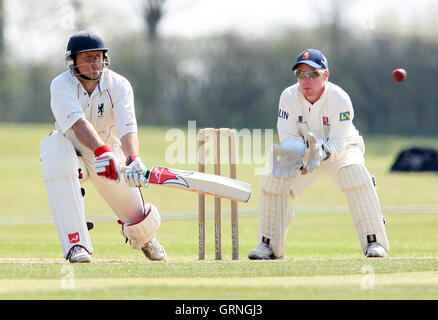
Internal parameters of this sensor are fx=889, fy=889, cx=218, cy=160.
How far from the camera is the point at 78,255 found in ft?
17.7

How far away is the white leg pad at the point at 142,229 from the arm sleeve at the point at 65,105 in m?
0.92

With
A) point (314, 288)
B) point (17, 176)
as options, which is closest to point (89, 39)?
point (314, 288)

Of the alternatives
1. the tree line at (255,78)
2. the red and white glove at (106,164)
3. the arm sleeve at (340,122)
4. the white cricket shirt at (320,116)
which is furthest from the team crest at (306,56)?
the tree line at (255,78)

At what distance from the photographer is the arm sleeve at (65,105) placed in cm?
559

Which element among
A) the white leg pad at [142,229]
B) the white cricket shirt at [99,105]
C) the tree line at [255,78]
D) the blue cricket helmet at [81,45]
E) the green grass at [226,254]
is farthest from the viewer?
the tree line at [255,78]

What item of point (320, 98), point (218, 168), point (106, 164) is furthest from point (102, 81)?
point (320, 98)

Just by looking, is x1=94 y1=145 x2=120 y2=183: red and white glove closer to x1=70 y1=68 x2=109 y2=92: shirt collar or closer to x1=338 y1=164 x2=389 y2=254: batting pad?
x1=70 y1=68 x2=109 y2=92: shirt collar

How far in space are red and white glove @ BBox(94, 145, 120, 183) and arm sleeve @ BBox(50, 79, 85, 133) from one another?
29 cm

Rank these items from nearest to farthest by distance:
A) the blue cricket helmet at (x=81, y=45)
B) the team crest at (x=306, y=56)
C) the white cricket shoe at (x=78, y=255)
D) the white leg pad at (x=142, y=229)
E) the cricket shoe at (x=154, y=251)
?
1. the white cricket shoe at (x=78, y=255)
2. the blue cricket helmet at (x=81, y=45)
3. the team crest at (x=306, y=56)
4. the white leg pad at (x=142, y=229)
5. the cricket shoe at (x=154, y=251)

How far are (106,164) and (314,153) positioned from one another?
1.34m

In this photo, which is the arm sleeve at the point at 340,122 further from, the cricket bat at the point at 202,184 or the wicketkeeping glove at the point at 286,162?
the cricket bat at the point at 202,184

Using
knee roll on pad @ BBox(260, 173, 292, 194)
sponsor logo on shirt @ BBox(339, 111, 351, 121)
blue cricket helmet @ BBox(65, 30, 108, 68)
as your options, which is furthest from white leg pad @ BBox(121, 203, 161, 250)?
sponsor logo on shirt @ BBox(339, 111, 351, 121)
